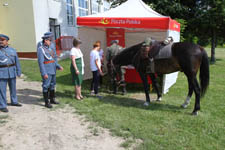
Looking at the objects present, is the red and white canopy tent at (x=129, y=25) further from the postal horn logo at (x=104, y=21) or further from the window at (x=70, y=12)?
the window at (x=70, y=12)

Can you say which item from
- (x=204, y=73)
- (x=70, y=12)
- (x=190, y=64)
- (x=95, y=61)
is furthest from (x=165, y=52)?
(x=70, y=12)

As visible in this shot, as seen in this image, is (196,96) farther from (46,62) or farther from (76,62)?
(46,62)

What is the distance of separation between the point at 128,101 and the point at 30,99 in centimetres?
282

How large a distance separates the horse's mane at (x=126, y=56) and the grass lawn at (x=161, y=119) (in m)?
1.09

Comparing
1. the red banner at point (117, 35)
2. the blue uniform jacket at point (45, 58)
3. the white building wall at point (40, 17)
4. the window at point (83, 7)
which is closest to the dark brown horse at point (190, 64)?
the blue uniform jacket at point (45, 58)

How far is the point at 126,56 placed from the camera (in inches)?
214

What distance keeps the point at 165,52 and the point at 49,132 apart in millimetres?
3184

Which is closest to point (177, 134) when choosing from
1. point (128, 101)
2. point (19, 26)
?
point (128, 101)

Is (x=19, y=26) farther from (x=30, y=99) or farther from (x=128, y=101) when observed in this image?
(x=128, y=101)

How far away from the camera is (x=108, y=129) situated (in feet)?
12.1

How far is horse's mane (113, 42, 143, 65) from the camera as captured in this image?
17.6 ft

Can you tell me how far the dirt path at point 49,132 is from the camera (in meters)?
3.10

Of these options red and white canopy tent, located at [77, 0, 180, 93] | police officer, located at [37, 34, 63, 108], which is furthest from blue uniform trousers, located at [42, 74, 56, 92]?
red and white canopy tent, located at [77, 0, 180, 93]

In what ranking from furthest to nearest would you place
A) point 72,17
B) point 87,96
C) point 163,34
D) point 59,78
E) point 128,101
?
point 72,17 → point 59,78 → point 163,34 → point 87,96 → point 128,101
